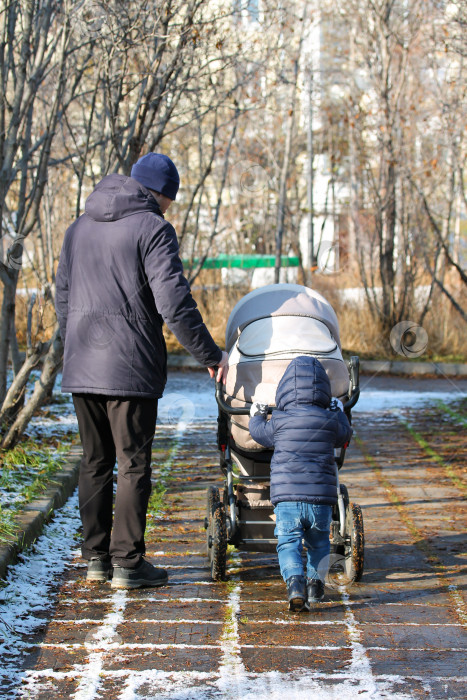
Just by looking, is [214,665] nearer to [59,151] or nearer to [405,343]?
[59,151]

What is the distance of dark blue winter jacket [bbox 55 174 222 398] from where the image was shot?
14.1 feet

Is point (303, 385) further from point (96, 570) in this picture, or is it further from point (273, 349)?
point (96, 570)

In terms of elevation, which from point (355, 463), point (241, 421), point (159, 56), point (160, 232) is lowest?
point (355, 463)

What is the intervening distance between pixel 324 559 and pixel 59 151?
1123cm

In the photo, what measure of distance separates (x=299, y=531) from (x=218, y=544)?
0.43 meters

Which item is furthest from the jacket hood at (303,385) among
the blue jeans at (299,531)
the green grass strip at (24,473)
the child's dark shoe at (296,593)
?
the green grass strip at (24,473)

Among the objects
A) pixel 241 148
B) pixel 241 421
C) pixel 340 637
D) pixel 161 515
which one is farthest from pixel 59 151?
pixel 340 637

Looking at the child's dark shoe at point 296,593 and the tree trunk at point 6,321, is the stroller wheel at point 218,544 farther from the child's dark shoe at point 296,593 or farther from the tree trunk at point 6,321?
the tree trunk at point 6,321

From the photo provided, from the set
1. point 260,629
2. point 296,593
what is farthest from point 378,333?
point 260,629

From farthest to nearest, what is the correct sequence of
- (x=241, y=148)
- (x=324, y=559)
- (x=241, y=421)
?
(x=241, y=148) < (x=241, y=421) < (x=324, y=559)

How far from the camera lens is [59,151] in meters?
14.2

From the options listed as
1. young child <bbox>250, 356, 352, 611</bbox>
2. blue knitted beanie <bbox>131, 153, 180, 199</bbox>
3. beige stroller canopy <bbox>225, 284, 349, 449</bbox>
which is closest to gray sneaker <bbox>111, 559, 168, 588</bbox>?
young child <bbox>250, 356, 352, 611</bbox>

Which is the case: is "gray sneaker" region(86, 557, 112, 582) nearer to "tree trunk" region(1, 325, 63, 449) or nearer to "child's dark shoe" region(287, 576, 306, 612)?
"child's dark shoe" region(287, 576, 306, 612)

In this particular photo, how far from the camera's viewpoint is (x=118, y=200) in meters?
4.41
